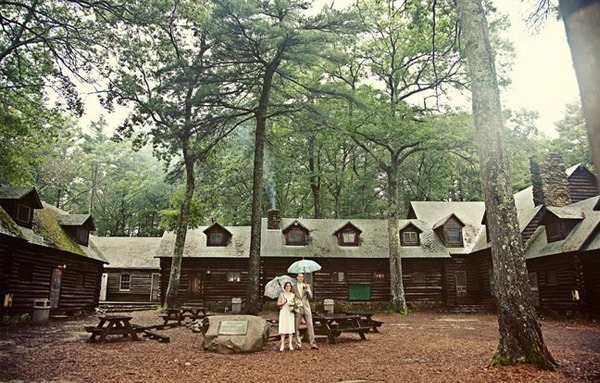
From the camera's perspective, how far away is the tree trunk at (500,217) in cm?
745

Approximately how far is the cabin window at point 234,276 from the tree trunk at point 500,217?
2342cm

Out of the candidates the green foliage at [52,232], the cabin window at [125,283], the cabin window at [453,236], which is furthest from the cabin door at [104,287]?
the cabin window at [453,236]

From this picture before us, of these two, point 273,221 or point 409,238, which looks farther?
point 273,221

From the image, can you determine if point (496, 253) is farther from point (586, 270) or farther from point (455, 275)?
point (455, 275)

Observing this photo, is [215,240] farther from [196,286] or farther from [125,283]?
[125,283]

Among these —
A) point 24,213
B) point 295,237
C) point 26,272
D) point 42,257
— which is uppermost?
point 24,213

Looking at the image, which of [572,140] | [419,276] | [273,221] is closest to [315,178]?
[273,221]

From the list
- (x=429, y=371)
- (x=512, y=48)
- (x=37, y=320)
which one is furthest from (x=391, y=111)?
(x=37, y=320)

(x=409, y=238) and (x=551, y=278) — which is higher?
(x=409, y=238)

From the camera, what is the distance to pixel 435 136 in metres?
25.7

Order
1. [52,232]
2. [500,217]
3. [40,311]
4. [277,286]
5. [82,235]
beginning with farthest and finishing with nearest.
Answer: [82,235]
[52,232]
[40,311]
[277,286]
[500,217]

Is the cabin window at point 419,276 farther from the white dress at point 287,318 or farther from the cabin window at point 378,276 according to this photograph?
the white dress at point 287,318

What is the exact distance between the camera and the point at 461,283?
1175 inches

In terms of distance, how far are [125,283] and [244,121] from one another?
70.8 ft
